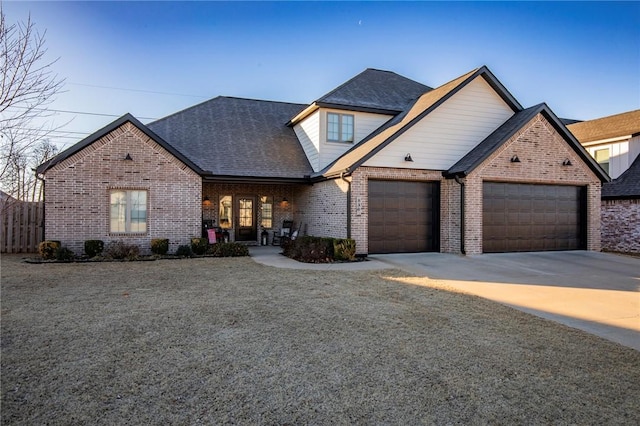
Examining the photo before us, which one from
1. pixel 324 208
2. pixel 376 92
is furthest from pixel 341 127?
pixel 324 208

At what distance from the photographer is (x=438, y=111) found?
1420cm

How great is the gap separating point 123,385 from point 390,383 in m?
2.52

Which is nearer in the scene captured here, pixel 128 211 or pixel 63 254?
pixel 63 254

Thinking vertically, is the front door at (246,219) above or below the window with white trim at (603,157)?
below

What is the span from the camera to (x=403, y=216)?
14047mm

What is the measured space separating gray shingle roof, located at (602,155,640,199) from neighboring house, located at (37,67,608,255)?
2.11 metres

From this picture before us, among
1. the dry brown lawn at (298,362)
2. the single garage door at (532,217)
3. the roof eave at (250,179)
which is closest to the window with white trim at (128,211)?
the roof eave at (250,179)

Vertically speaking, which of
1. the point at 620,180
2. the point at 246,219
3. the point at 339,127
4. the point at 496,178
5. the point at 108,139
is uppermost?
the point at 339,127

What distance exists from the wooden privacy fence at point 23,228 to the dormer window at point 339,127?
11025mm

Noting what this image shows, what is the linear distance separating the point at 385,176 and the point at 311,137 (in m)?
4.50

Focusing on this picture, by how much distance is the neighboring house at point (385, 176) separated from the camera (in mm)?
13141

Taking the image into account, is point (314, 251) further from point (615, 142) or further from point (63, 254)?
point (615, 142)

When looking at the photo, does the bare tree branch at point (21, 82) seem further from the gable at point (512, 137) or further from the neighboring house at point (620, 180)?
the neighboring house at point (620, 180)

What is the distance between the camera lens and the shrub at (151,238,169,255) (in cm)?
1314
